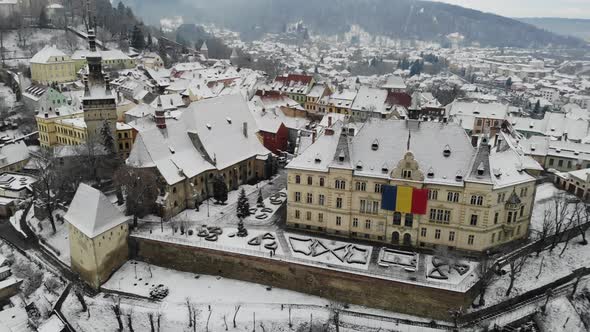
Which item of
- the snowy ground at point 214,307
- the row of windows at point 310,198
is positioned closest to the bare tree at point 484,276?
the snowy ground at point 214,307

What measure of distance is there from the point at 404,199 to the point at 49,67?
4271 inches

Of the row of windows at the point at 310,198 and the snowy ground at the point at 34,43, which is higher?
the snowy ground at the point at 34,43

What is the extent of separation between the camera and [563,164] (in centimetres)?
8419

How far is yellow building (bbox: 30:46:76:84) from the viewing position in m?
124

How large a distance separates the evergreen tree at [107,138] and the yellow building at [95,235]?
19.1 m

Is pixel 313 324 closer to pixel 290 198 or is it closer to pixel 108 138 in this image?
pixel 290 198

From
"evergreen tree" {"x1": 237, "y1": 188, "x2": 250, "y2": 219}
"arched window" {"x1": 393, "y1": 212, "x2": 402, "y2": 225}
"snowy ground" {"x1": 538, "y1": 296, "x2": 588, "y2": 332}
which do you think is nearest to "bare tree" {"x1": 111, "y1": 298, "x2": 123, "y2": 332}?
"evergreen tree" {"x1": 237, "y1": 188, "x2": 250, "y2": 219}

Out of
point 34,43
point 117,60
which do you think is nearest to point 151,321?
point 117,60

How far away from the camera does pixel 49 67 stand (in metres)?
125

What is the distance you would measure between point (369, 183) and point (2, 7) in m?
159

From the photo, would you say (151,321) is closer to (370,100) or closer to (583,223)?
(583,223)

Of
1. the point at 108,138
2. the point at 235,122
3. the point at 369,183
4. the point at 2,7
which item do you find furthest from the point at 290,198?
the point at 2,7

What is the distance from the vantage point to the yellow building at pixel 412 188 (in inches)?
2208

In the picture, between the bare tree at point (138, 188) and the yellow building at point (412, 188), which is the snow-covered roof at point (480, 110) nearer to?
the yellow building at point (412, 188)
